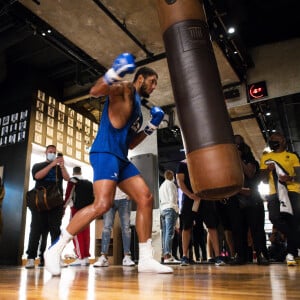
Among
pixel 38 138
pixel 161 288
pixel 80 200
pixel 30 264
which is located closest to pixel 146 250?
pixel 161 288

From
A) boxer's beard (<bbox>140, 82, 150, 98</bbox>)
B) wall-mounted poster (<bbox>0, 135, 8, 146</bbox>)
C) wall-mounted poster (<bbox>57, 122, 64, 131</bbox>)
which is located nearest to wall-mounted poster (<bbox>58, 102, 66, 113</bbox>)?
wall-mounted poster (<bbox>57, 122, 64, 131</bbox>)

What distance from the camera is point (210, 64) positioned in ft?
6.66

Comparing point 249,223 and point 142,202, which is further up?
point 142,202

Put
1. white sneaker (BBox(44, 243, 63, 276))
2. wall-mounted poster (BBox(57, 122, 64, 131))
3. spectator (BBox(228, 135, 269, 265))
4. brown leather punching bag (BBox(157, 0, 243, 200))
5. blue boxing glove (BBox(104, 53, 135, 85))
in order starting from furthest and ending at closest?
wall-mounted poster (BBox(57, 122, 64, 131))
spectator (BBox(228, 135, 269, 265))
white sneaker (BBox(44, 243, 63, 276))
blue boxing glove (BBox(104, 53, 135, 85))
brown leather punching bag (BBox(157, 0, 243, 200))

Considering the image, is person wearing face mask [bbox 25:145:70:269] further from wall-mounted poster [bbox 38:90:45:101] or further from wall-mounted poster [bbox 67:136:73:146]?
wall-mounted poster [bbox 67:136:73:146]

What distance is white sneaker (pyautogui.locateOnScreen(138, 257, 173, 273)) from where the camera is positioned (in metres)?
2.21

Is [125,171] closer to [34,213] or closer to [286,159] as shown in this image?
[286,159]

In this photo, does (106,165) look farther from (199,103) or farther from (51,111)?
(51,111)

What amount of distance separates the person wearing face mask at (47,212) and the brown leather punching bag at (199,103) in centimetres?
258

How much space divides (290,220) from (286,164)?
597 millimetres

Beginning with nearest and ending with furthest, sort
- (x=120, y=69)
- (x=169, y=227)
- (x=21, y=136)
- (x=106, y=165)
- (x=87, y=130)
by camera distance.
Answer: (x=120, y=69)
(x=106, y=165)
(x=169, y=227)
(x=21, y=136)
(x=87, y=130)

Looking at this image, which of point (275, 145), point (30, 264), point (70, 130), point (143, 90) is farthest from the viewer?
point (70, 130)

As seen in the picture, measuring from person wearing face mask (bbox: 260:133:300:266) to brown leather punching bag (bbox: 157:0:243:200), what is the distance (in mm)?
1802

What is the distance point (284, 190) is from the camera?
3.40 meters
